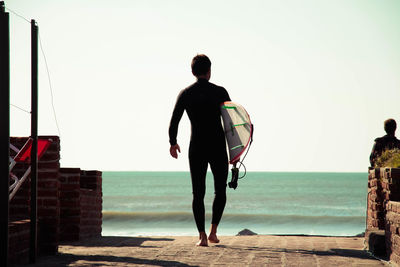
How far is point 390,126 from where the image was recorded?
28.1 feet

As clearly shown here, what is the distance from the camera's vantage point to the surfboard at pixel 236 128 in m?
6.56

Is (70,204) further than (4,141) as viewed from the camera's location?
Yes

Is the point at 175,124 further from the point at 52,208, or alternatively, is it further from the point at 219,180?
the point at 52,208

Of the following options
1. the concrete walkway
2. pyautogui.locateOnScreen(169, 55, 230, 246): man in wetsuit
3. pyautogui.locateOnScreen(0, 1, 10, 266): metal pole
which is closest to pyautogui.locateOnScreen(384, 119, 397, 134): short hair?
the concrete walkway

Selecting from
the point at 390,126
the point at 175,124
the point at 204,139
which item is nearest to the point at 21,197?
the point at 175,124

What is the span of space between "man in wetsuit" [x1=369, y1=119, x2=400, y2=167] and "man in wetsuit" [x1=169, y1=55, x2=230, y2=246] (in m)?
2.77

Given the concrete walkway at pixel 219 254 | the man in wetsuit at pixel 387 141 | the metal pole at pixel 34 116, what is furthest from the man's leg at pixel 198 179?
the man in wetsuit at pixel 387 141

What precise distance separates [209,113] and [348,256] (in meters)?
2.12

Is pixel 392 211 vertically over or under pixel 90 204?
over

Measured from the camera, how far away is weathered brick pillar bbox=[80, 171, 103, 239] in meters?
8.38

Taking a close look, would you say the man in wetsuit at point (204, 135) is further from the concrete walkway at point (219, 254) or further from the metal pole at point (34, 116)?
the metal pole at point (34, 116)

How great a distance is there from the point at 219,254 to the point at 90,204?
11.6 ft

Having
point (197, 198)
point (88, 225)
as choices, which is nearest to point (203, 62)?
point (197, 198)

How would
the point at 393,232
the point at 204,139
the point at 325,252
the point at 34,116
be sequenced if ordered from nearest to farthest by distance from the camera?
the point at 34,116 < the point at 393,232 < the point at 325,252 < the point at 204,139
